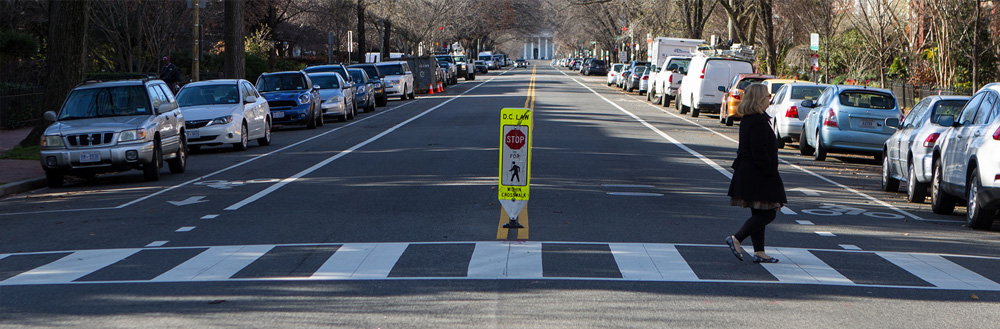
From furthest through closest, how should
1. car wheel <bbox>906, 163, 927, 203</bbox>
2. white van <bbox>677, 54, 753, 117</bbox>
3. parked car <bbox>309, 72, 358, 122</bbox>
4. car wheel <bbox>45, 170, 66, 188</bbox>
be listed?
1. white van <bbox>677, 54, 753, 117</bbox>
2. parked car <bbox>309, 72, 358, 122</bbox>
3. car wheel <bbox>45, 170, 66, 188</bbox>
4. car wheel <bbox>906, 163, 927, 203</bbox>

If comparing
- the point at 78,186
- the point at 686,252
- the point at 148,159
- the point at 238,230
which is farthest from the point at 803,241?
the point at 78,186

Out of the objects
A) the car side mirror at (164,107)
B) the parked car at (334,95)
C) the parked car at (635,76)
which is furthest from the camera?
the parked car at (635,76)

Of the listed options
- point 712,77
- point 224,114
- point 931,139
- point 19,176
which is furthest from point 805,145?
point 19,176

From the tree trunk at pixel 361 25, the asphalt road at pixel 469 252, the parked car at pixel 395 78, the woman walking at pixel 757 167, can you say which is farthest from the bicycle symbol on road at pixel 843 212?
the tree trunk at pixel 361 25

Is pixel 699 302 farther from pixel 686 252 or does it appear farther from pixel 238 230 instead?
pixel 238 230

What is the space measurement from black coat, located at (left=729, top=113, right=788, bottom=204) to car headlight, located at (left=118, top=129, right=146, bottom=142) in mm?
10180

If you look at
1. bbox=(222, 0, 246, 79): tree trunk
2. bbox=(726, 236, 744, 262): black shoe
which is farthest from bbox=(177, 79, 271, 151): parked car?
bbox=(726, 236, 744, 262): black shoe

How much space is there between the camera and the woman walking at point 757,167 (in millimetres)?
8781

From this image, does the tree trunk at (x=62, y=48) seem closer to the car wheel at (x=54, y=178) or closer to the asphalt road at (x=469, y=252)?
the asphalt road at (x=469, y=252)

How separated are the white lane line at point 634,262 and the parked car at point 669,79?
29603 mm

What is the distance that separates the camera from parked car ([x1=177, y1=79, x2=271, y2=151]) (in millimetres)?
21188

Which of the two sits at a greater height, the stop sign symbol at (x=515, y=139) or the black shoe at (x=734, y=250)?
the stop sign symbol at (x=515, y=139)

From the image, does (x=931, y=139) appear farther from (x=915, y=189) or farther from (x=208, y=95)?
(x=208, y=95)

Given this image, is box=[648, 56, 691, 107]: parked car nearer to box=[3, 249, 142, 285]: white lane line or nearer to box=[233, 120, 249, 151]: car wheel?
box=[233, 120, 249, 151]: car wheel
